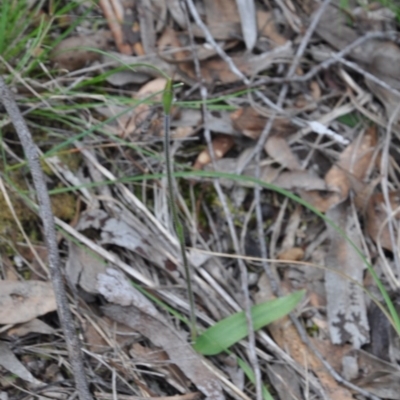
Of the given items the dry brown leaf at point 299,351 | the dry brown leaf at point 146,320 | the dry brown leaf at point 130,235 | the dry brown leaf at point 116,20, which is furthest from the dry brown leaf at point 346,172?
the dry brown leaf at point 116,20

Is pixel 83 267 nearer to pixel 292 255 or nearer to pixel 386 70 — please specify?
pixel 292 255

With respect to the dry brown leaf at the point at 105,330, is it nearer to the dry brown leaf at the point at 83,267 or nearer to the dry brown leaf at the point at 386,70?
the dry brown leaf at the point at 83,267

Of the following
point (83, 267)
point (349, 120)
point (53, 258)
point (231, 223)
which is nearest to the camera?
point (53, 258)

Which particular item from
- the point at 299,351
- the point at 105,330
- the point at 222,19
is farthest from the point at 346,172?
the point at 105,330

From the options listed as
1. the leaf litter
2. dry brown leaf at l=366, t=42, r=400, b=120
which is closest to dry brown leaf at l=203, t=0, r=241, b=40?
the leaf litter

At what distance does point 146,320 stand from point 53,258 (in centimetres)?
35

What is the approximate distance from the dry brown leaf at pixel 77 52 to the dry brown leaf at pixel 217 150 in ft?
1.59

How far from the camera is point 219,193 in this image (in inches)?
74.1

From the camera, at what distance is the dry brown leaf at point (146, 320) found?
161 centimetres

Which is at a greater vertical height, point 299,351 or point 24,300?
point 24,300

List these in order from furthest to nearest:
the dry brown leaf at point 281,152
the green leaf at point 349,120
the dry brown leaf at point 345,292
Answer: the green leaf at point 349,120, the dry brown leaf at point 281,152, the dry brown leaf at point 345,292

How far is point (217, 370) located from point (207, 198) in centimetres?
56

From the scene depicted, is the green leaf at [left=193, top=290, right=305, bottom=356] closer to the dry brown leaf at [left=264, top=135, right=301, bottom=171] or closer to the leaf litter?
the leaf litter

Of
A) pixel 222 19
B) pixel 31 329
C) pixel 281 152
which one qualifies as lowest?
pixel 31 329
